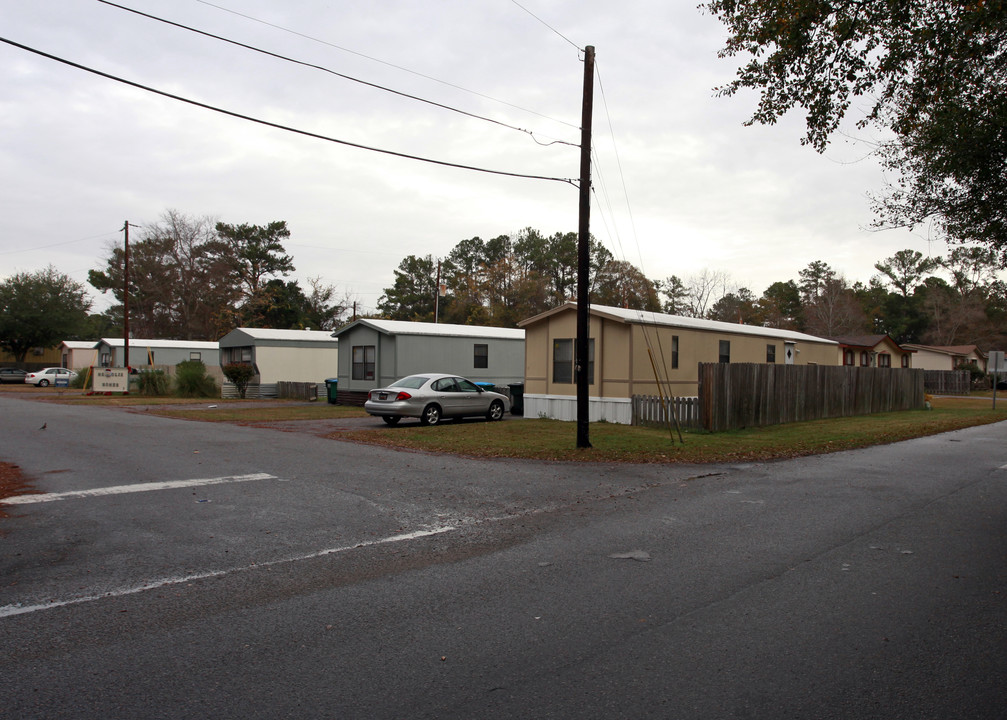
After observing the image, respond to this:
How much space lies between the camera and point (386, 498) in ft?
29.3

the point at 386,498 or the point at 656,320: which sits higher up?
the point at 656,320

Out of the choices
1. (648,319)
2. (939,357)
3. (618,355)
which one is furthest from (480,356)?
(939,357)

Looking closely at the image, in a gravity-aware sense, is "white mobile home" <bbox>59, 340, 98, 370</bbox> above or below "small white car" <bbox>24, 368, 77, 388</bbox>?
above

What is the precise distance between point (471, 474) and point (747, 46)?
763cm

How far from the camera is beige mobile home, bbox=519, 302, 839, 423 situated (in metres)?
19.4

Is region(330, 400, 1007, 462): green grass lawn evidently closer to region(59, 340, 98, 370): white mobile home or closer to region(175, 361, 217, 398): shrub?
region(175, 361, 217, 398): shrub

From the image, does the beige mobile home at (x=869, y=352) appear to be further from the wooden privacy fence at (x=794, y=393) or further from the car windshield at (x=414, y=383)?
the car windshield at (x=414, y=383)

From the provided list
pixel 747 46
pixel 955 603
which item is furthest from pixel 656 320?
pixel 955 603

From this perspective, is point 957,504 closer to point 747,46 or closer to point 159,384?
point 747,46

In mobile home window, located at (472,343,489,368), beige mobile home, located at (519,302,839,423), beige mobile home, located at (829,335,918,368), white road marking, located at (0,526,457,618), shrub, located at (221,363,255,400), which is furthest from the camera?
beige mobile home, located at (829,335,918,368)

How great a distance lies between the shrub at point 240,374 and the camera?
108 feet

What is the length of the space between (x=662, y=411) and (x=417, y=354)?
41.7 feet

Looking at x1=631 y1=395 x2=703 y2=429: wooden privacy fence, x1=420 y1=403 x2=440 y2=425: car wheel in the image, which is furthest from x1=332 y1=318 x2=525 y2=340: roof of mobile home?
x1=631 y1=395 x2=703 y2=429: wooden privacy fence

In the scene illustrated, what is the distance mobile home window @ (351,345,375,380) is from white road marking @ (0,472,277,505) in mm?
18169
